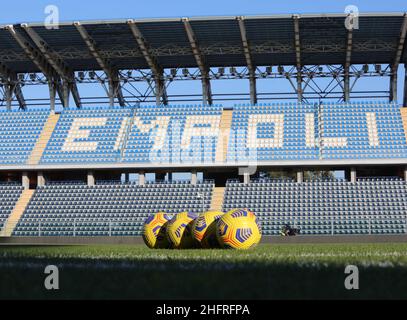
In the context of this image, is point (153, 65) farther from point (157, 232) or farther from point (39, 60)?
point (157, 232)

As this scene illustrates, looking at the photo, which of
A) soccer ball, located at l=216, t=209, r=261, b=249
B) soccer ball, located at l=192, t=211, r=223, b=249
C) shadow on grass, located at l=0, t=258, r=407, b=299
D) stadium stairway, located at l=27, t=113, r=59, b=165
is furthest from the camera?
stadium stairway, located at l=27, t=113, r=59, b=165

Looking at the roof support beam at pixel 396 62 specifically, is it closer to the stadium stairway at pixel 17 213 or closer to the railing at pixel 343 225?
the railing at pixel 343 225

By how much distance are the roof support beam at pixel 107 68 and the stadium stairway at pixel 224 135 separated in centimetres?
734

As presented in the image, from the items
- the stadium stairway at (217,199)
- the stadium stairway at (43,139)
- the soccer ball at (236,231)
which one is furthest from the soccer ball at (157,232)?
the stadium stairway at (43,139)

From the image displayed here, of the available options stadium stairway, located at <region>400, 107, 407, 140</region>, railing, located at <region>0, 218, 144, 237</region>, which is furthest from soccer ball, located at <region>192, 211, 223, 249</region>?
stadium stairway, located at <region>400, 107, 407, 140</region>

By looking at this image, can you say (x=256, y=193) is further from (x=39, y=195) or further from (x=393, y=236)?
(x=39, y=195)

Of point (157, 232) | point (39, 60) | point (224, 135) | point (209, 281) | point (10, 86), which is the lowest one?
point (157, 232)

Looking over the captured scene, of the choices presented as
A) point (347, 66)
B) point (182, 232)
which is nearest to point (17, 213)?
point (347, 66)

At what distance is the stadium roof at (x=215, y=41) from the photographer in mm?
42188

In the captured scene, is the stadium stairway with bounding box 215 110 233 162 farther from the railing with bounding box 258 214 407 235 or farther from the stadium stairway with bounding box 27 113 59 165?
the stadium stairway with bounding box 27 113 59 165

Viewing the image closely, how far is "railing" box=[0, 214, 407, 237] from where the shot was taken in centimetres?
3600

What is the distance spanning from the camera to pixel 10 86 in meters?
50.1

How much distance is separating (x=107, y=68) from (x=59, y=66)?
10.7 ft

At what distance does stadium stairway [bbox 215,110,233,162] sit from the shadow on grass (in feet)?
103
